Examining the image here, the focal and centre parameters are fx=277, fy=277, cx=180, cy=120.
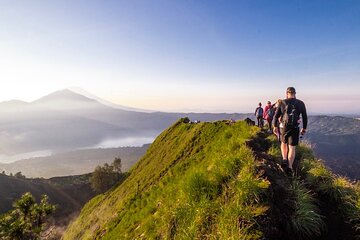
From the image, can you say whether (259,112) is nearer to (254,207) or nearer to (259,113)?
(259,113)

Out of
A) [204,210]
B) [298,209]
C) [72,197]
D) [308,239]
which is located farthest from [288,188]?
[72,197]

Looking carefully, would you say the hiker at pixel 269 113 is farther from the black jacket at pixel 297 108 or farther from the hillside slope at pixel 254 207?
the hillside slope at pixel 254 207

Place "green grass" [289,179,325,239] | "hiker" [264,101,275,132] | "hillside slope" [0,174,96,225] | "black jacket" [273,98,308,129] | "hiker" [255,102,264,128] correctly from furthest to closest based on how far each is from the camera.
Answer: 1. "hillside slope" [0,174,96,225]
2. "hiker" [255,102,264,128]
3. "hiker" [264,101,275,132]
4. "black jacket" [273,98,308,129]
5. "green grass" [289,179,325,239]

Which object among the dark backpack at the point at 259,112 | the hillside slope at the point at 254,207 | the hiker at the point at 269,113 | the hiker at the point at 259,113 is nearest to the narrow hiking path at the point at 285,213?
the hillside slope at the point at 254,207

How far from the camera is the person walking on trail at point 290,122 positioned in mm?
10695

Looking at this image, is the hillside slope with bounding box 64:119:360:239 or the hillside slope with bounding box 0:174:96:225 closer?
the hillside slope with bounding box 64:119:360:239

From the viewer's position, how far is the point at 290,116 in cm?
1073

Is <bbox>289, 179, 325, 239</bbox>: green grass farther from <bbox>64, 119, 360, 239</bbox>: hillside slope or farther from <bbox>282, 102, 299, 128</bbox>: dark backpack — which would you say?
<bbox>282, 102, 299, 128</bbox>: dark backpack

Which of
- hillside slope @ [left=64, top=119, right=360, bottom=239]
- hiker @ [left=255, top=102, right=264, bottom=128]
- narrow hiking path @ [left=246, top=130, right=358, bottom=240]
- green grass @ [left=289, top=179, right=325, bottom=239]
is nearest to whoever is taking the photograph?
hillside slope @ [left=64, top=119, right=360, bottom=239]

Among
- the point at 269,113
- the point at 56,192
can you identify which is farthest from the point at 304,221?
the point at 56,192

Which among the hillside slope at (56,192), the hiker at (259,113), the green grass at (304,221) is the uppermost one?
the hiker at (259,113)

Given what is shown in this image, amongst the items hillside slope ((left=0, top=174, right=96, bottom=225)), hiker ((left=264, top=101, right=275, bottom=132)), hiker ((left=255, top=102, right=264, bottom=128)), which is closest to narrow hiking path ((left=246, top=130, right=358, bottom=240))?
hiker ((left=264, top=101, right=275, bottom=132))

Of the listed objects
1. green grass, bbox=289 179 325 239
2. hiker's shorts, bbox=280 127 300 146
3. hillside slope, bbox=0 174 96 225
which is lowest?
hillside slope, bbox=0 174 96 225

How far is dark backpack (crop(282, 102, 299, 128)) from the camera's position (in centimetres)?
1069
